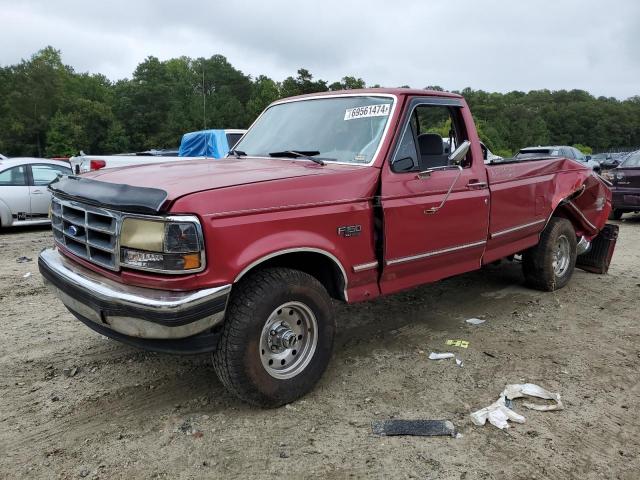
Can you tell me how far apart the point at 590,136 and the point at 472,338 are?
308ft

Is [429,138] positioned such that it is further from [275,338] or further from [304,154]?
[275,338]

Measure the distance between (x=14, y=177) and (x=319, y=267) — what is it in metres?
8.85

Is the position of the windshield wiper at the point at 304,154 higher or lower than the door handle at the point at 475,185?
higher

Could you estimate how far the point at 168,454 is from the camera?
2908 millimetres

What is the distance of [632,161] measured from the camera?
39.1ft

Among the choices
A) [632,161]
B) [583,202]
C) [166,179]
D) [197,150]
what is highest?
[197,150]

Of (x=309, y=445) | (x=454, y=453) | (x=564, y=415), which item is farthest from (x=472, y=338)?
(x=309, y=445)

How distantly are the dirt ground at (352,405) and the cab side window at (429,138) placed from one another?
1551 millimetres

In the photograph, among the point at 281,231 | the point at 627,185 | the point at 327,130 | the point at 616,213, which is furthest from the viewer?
the point at 616,213

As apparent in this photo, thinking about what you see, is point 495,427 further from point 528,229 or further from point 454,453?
point 528,229

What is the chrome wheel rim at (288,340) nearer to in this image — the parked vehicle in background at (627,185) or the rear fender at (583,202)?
the rear fender at (583,202)

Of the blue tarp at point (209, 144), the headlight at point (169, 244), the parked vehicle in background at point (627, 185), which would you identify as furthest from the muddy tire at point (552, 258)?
the blue tarp at point (209, 144)

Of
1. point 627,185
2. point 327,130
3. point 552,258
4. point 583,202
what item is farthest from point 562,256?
point 627,185

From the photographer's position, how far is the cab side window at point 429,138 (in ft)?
13.3
